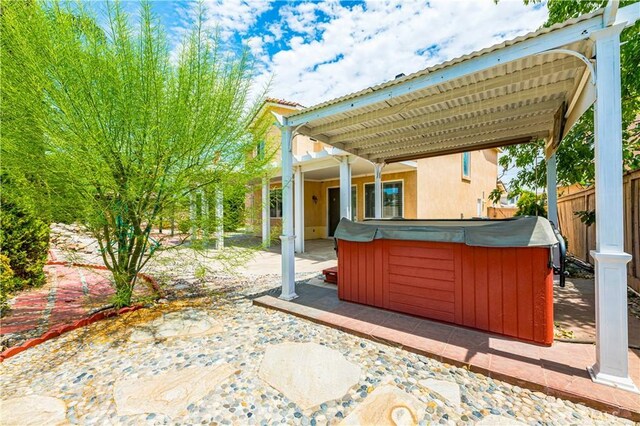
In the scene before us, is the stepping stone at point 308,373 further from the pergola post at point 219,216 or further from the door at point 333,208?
the door at point 333,208

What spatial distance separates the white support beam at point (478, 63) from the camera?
233 centimetres

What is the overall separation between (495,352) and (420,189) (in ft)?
24.7

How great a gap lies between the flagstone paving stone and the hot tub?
0.88 metres

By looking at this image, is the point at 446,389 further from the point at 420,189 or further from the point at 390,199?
the point at 390,199

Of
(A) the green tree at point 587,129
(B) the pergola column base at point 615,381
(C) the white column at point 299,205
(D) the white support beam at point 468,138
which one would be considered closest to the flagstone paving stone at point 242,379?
(B) the pergola column base at point 615,381

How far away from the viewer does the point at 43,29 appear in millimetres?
2846

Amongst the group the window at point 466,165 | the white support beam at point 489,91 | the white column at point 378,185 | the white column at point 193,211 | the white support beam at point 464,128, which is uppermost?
the window at point 466,165

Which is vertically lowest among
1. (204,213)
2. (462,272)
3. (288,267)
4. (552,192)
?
(288,267)

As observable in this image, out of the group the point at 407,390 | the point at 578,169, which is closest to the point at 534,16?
the point at 578,169

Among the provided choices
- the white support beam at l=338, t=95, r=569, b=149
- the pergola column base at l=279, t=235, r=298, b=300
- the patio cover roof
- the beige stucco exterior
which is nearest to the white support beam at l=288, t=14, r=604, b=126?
the patio cover roof

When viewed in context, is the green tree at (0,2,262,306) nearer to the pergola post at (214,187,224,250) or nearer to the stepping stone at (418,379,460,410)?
the pergola post at (214,187,224,250)

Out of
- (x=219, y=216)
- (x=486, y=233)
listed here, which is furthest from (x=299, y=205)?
(x=486, y=233)

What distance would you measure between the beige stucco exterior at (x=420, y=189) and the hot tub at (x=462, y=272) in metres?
5.57

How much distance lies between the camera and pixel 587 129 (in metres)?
5.68
